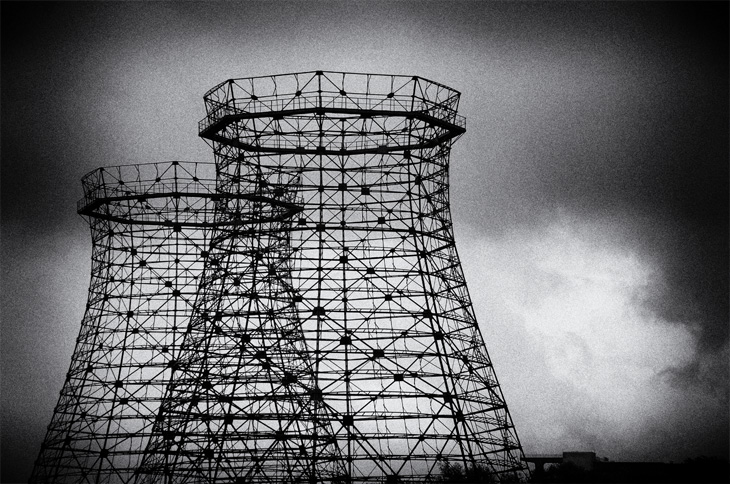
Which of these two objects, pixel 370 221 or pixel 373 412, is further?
pixel 370 221

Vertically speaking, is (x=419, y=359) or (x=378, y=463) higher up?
(x=419, y=359)

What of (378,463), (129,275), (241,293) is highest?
(129,275)

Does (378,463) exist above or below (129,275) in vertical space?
below

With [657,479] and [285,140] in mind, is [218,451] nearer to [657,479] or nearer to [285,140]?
[285,140]

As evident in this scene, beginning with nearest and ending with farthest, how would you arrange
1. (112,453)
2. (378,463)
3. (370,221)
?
(378,463)
(370,221)
(112,453)

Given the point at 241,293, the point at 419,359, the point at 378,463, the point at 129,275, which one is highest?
the point at 129,275

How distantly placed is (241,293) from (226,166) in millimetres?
7007

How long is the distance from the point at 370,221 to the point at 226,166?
8.55 metres

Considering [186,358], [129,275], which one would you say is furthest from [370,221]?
[129,275]

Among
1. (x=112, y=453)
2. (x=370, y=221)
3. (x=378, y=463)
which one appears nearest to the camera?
(x=378, y=463)

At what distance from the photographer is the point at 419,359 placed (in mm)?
57250

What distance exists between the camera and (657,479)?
6141 centimetres

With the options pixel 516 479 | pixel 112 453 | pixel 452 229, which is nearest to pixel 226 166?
pixel 452 229

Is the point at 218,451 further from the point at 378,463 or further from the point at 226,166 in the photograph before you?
the point at 226,166
